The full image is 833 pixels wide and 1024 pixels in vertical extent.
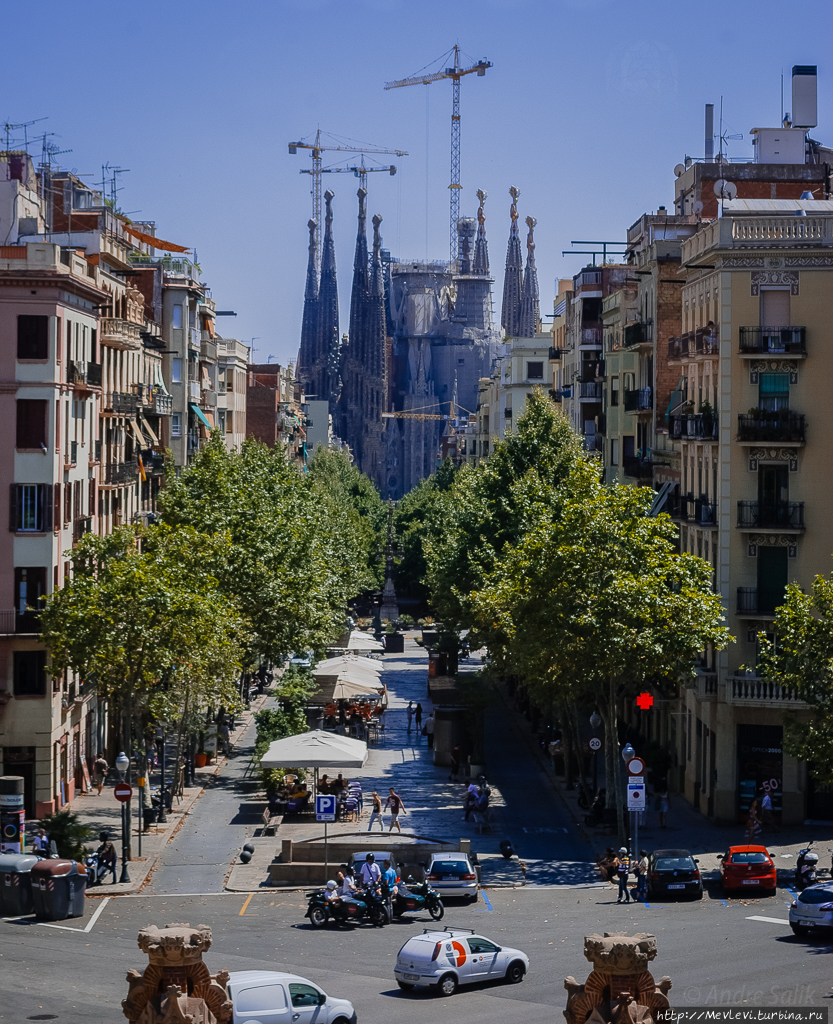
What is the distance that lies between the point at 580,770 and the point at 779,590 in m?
9.21

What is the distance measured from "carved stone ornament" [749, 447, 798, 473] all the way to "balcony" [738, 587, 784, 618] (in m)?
3.90

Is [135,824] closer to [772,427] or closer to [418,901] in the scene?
[418,901]

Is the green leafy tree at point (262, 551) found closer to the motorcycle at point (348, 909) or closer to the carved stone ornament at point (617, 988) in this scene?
the motorcycle at point (348, 909)

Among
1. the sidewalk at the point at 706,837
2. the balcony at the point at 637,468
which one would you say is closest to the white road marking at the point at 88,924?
the sidewalk at the point at 706,837

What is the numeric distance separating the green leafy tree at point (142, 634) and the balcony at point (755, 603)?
16.4m

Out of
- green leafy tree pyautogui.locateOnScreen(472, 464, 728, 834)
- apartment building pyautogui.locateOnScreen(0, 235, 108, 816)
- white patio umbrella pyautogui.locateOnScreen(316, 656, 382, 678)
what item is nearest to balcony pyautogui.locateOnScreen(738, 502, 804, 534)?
green leafy tree pyautogui.locateOnScreen(472, 464, 728, 834)

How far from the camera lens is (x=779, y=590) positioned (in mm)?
51219

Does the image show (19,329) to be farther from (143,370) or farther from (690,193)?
(690,193)

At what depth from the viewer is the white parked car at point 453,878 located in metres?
38.9

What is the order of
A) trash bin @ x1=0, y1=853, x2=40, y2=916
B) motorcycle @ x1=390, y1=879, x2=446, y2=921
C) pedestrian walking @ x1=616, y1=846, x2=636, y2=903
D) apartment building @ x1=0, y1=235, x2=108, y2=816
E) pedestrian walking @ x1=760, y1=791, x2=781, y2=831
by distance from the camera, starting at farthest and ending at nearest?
1. apartment building @ x1=0, y1=235, x2=108, y2=816
2. pedestrian walking @ x1=760, y1=791, x2=781, y2=831
3. pedestrian walking @ x1=616, y1=846, x2=636, y2=903
4. trash bin @ x1=0, y1=853, x2=40, y2=916
5. motorcycle @ x1=390, y1=879, x2=446, y2=921

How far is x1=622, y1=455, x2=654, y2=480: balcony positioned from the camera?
68.4m

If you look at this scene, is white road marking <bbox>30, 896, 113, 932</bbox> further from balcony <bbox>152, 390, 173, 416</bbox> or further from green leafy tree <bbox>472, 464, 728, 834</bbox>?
balcony <bbox>152, 390, 173, 416</bbox>

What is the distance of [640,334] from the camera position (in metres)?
70.7

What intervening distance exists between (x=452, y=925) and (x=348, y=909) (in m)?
2.41
